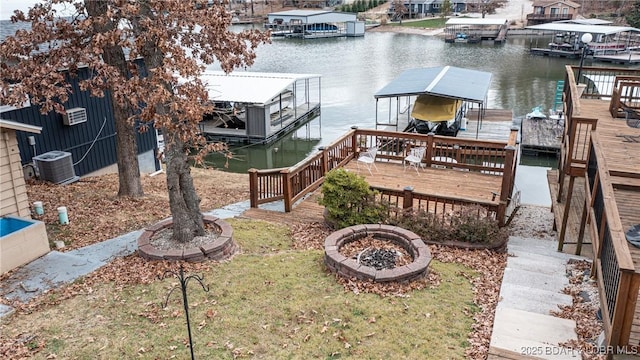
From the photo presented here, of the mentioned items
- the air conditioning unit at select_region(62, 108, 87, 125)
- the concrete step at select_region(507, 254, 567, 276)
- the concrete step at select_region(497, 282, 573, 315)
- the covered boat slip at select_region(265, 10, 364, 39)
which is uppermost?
the covered boat slip at select_region(265, 10, 364, 39)

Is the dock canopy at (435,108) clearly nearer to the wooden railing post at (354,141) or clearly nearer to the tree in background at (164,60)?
the wooden railing post at (354,141)

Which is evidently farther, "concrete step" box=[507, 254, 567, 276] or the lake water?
the lake water

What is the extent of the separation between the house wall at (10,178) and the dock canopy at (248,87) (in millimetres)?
12832

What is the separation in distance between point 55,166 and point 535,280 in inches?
409

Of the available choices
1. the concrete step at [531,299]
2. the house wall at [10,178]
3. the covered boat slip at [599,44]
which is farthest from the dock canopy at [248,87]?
the covered boat slip at [599,44]

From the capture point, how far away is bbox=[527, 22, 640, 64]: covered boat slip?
39844 mm

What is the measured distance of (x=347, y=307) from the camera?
581 cm

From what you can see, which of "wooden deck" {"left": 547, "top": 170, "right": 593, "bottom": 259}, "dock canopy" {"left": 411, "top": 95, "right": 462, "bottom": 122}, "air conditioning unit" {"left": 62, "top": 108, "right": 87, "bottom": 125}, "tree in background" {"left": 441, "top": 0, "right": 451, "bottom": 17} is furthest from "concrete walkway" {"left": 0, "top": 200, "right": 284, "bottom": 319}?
"tree in background" {"left": 441, "top": 0, "right": 451, "bottom": 17}

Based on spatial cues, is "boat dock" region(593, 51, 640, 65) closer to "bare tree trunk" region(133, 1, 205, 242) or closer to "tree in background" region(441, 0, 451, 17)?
"tree in background" region(441, 0, 451, 17)

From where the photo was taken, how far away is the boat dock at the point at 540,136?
1889 cm

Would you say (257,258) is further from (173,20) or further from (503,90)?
(503,90)

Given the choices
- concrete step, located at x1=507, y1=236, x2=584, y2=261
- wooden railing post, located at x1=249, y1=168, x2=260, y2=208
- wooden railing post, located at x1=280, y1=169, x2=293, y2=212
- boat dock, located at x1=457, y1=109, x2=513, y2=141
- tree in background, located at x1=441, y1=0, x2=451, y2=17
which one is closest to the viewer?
concrete step, located at x1=507, y1=236, x2=584, y2=261

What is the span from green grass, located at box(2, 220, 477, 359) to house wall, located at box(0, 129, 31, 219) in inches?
94.9

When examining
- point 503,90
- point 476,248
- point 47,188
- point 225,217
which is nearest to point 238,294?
point 225,217
